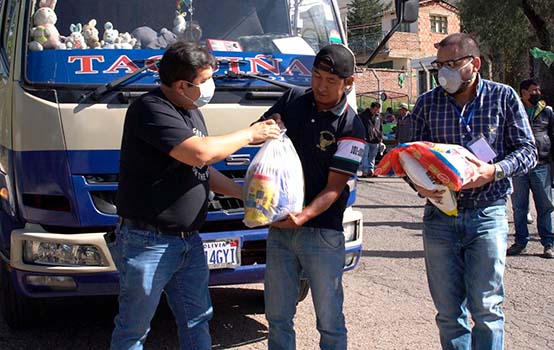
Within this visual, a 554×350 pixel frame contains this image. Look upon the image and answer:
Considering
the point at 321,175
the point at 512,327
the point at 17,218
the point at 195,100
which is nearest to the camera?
the point at 195,100

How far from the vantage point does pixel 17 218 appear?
443 cm

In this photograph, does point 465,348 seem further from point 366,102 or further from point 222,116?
point 366,102

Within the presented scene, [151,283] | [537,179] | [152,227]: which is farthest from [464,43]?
[537,179]

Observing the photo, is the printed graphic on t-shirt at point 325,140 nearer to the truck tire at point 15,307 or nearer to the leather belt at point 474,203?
the leather belt at point 474,203

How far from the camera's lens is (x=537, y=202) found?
784cm

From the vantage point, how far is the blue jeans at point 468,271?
3.57 m

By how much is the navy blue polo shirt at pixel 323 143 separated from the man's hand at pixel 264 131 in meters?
0.20

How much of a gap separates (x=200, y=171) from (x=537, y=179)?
5.55 metres

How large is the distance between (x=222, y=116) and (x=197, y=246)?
122 cm

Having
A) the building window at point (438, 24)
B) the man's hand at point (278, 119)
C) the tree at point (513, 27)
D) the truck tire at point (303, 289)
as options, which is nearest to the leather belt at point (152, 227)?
the man's hand at point (278, 119)

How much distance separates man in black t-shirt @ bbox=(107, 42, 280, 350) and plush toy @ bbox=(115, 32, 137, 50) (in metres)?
1.48

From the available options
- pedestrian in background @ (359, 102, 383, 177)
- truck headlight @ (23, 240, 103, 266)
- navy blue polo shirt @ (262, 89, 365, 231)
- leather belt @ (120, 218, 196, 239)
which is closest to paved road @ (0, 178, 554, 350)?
truck headlight @ (23, 240, 103, 266)

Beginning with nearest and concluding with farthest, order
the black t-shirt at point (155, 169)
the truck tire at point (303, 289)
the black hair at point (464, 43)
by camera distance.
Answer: the black t-shirt at point (155, 169) → the black hair at point (464, 43) → the truck tire at point (303, 289)

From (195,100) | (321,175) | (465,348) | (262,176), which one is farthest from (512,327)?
(195,100)
